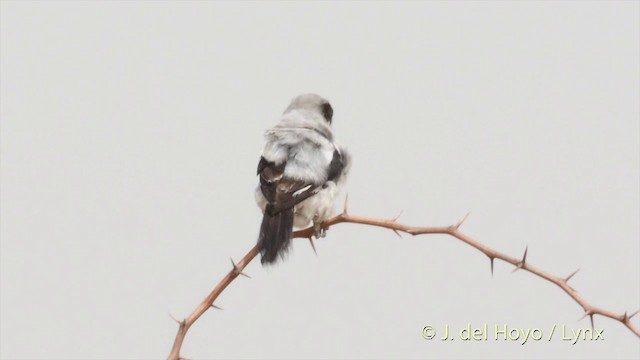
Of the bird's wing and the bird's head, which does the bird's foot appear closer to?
the bird's wing

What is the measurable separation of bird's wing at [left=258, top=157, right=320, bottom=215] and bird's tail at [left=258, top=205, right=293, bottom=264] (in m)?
0.03

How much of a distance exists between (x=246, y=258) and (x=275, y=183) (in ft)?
1.91

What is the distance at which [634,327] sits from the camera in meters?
3.45

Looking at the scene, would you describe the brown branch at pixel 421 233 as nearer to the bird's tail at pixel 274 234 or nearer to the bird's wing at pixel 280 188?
the bird's tail at pixel 274 234

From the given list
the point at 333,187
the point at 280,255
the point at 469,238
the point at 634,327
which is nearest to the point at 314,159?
the point at 333,187

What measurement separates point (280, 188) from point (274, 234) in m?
0.29

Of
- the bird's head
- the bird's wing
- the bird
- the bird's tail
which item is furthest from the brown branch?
the bird's head

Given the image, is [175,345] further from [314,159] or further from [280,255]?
[314,159]

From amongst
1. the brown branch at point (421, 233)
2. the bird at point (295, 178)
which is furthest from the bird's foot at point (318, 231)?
the brown branch at point (421, 233)

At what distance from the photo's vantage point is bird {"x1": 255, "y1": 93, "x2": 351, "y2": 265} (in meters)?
4.17

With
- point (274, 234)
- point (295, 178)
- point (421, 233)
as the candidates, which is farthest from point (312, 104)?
point (421, 233)

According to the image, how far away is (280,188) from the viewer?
14.1ft

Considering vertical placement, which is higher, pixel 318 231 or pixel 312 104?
pixel 312 104

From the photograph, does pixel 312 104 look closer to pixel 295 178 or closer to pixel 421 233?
pixel 295 178
